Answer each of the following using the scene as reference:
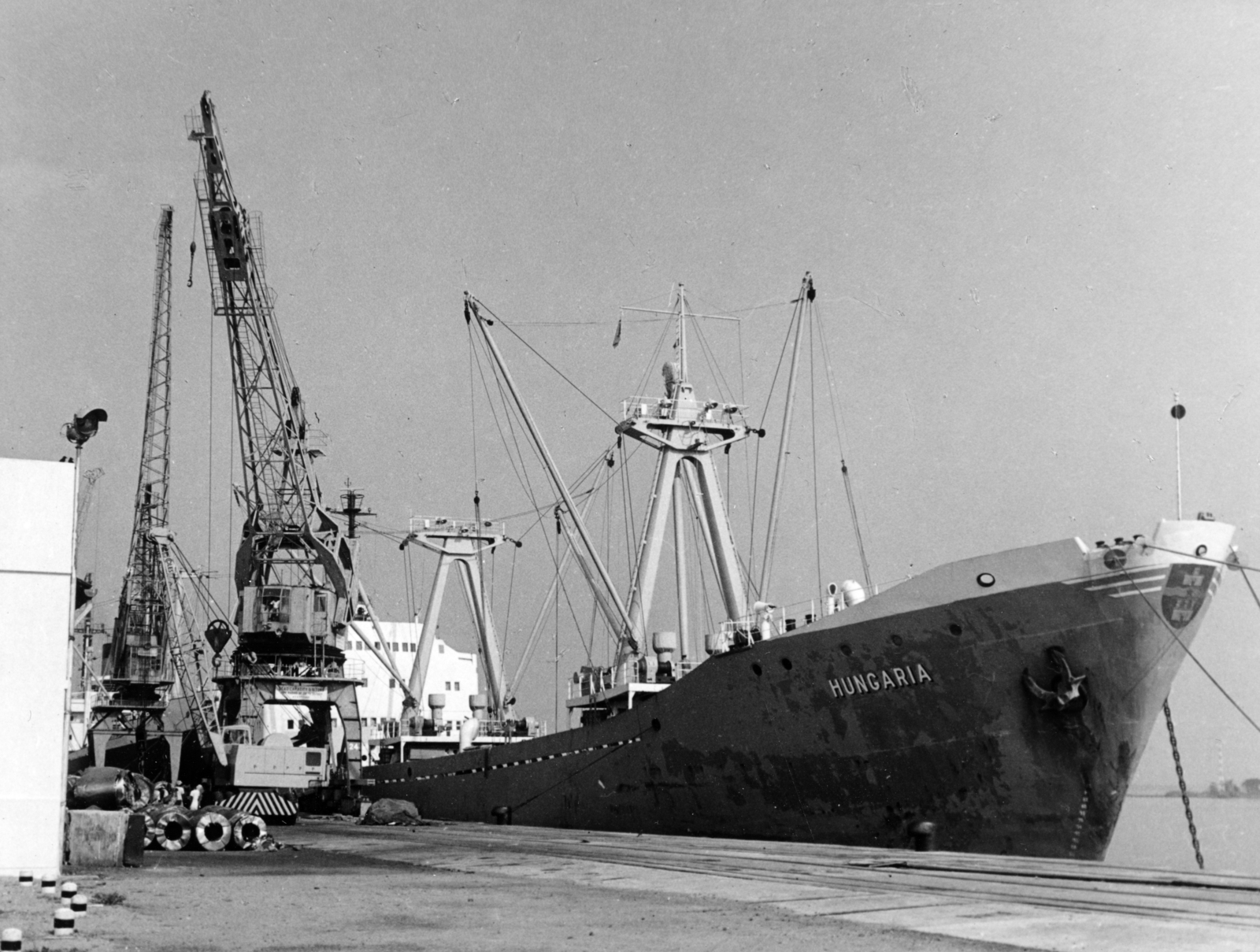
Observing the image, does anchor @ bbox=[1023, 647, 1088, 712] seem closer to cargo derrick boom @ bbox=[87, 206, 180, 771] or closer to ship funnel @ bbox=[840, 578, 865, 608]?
ship funnel @ bbox=[840, 578, 865, 608]

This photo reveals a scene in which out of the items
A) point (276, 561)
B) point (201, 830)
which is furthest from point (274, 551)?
point (201, 830)

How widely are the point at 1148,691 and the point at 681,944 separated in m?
14.1

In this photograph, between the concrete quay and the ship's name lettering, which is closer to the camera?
the concrete quay

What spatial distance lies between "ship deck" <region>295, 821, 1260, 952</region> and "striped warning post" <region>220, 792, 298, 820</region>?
12.7m

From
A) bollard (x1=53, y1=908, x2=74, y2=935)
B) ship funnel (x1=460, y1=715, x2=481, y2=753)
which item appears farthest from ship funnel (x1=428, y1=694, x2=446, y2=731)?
bollard (x1=53, y1=908, x2=74, y2=935)

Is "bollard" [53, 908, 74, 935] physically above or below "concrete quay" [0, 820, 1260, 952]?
above

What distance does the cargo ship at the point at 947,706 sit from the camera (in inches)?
835

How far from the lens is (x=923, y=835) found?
21641mm

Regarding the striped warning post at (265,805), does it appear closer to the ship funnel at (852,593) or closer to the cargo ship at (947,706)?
the cargo ship at (947,706)

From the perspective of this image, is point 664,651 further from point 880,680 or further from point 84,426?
point 84,426

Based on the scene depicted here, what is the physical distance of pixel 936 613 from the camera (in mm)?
22156

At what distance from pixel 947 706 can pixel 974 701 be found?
47cm

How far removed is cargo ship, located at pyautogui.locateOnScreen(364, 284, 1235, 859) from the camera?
69.6 ft

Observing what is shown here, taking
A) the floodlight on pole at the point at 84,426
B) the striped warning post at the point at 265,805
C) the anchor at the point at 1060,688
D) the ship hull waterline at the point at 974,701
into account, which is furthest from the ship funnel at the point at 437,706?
the floodlight on pole at the point at 84,426
